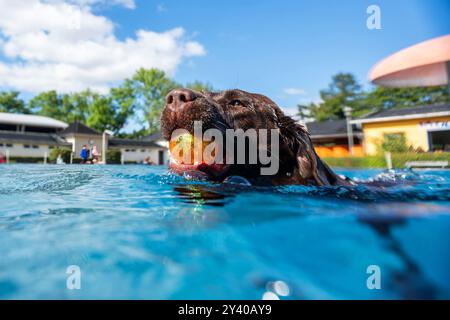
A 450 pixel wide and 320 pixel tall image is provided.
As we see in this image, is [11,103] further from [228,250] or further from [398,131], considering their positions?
[228,250]

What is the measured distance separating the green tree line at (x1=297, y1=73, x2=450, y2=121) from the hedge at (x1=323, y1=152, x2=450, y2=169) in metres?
26.0

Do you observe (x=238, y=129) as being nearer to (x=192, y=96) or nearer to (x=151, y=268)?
(x=192, y=96)

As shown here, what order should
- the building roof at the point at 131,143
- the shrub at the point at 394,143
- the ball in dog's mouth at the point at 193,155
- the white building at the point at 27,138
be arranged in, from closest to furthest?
the ball in dog's mouth at the point at 193,155, the shrub at the point at 394,143, the white building at the point at 27,138, the building roof at the point at 131,143

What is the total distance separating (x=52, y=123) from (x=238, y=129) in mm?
41252

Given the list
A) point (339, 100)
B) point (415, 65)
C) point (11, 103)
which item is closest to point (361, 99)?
point (339, 100)

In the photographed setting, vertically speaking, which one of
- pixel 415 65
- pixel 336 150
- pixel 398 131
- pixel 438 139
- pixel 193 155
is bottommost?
pixel 193 155

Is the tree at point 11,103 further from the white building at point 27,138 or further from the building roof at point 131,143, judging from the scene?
the building roof at point 131,143

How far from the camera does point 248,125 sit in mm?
4164

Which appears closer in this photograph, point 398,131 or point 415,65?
point 415,65

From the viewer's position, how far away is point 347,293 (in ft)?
4.74

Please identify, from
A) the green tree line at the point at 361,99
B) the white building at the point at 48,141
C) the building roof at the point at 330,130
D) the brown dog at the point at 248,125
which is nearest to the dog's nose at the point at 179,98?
Answer: the brown dog at the point at 248,125

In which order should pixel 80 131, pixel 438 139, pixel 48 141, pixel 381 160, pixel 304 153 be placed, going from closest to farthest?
pixel 304 153
pixel 381 160
pixel 438 139
pixel 80 131
pixel 48 141

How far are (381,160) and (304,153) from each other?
16.6m

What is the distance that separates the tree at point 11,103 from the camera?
4897 cm
